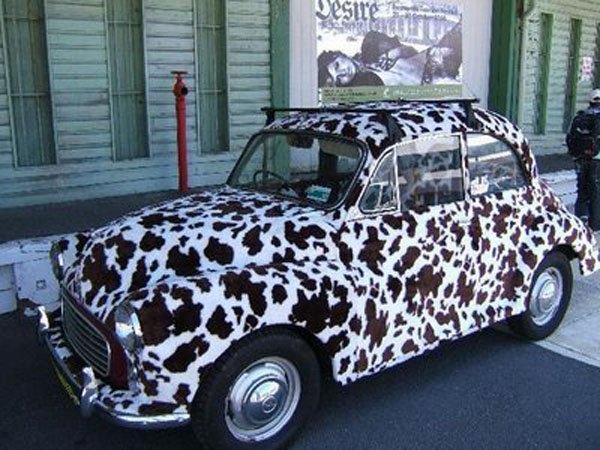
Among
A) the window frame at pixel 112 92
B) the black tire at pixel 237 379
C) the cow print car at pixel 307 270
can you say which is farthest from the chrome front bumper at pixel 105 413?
the window frame at pixel 112 92

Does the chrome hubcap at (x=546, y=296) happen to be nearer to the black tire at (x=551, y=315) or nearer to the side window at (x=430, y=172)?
the black tire at (x=551, y=315)

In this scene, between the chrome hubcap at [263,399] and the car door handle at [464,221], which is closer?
the chrome hubcap at [263,399]

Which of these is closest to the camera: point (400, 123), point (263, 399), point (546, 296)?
point (263, 399)

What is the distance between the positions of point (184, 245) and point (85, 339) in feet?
2.34

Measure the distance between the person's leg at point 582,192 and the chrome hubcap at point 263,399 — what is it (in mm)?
6374

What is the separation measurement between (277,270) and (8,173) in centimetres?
501

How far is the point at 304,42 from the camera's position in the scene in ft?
32.2

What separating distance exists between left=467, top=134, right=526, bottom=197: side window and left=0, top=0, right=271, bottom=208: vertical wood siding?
15.9ft

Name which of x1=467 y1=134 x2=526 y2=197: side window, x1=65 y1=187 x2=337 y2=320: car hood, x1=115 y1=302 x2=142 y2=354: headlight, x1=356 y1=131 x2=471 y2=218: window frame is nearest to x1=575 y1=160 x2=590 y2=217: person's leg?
x1=467 y1=134 x2=526 y2=197: side window

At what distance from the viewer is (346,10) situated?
10188 mm

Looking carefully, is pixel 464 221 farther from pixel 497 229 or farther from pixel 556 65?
pixel 556 65

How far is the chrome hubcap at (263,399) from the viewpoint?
3.31 m

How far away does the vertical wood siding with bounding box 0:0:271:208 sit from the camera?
7469 millimetres

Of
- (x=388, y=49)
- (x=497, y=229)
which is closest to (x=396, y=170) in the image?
(x=497, y=229)
